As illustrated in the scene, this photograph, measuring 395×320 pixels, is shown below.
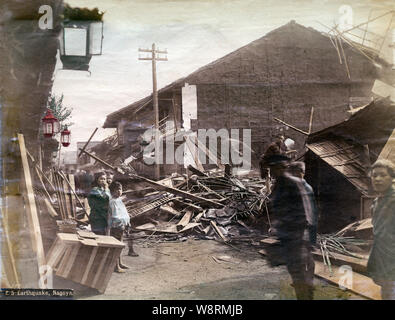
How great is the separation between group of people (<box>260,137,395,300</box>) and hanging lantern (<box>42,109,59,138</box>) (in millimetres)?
2265

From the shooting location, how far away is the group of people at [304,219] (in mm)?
3340

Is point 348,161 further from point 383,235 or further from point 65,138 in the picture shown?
point 65,138

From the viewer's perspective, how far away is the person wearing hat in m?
3.40

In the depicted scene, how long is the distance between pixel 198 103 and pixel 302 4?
1.50 metres

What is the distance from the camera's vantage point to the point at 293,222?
346 cm

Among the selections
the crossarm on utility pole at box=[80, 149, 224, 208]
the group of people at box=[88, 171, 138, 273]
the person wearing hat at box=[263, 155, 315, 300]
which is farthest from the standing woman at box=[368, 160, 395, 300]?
the group of people at box=[88, 171, 138, 273]

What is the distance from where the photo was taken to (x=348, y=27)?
3.53 m

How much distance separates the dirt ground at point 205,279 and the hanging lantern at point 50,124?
1.56 meters

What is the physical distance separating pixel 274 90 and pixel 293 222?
1.43 metres

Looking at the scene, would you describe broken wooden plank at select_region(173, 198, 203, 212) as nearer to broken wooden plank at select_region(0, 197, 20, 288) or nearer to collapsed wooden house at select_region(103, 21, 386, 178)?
collapsed wooden house at select_region(103, 21, 386, 178)

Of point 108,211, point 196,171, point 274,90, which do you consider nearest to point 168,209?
point 196,171

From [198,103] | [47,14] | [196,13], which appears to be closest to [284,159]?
[198,103]

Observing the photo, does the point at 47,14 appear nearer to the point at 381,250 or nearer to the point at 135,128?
the point at 135,128
